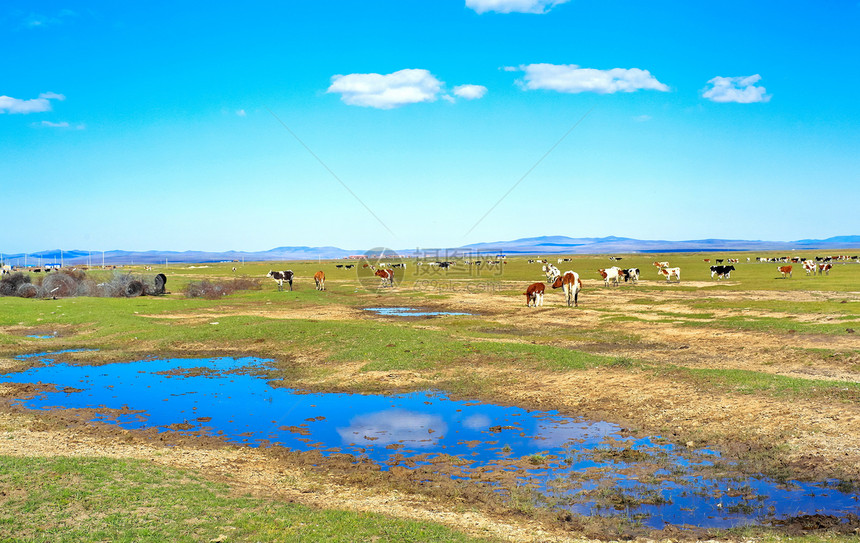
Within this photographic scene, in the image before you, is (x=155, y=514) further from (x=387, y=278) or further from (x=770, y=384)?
(x=387, y=278)

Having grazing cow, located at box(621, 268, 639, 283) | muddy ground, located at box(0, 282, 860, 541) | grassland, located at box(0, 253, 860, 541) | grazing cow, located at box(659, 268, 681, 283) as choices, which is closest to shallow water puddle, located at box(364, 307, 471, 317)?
grassland, located at box(0, 253, 860, 541)

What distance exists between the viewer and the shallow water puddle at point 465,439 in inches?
391

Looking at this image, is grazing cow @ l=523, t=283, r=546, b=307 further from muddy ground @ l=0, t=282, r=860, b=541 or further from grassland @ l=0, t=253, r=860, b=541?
muddy ground @ l=0, t=282, r=860, b=541

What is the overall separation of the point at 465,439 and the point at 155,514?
6769 mm

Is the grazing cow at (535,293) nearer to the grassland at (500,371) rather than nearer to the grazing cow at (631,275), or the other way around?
the grassland at (500,371)

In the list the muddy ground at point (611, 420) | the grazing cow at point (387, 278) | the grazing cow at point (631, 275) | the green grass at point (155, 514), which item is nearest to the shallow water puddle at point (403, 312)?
the muddy ground at point (611, 420)

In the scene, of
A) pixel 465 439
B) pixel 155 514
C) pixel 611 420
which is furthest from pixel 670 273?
pixel 155 514

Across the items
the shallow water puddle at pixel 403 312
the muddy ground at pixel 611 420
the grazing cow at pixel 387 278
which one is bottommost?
the shallow water puddle at pixel 403 312

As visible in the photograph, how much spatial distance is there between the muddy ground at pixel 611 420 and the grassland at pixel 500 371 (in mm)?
75

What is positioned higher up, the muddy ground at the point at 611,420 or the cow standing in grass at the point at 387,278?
the cow standing in grass at the point at 387,278

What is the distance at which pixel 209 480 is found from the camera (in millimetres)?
10906

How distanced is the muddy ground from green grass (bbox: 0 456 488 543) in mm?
649

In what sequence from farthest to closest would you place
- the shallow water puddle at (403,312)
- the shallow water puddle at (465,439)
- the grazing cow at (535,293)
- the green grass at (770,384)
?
the grazing cow at (535,293)
the shallow water puddle at (403,312)
the green grass at (770,384)
the shallow water puddle at (465,439)

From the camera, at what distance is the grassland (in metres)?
9.36
